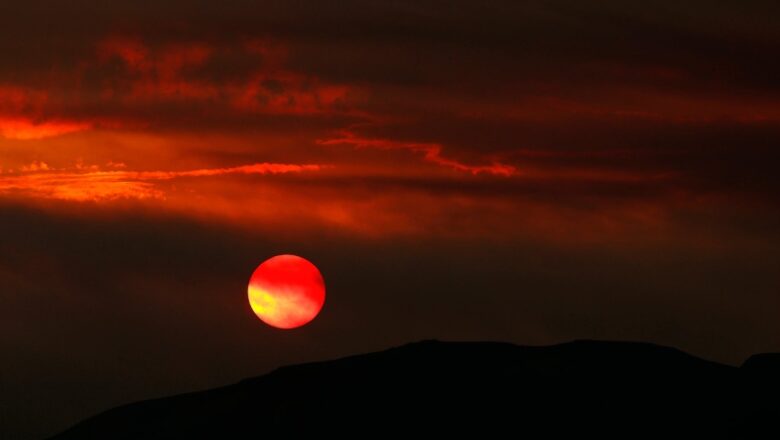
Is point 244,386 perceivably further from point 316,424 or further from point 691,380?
point 691,380

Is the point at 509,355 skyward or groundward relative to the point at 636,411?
skyward

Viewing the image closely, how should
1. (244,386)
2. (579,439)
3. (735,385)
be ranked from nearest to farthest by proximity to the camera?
1. (579,439)
2. (735,385)
3. (244,386)

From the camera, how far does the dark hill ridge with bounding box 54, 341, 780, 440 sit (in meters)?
86.2

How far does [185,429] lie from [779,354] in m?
40.6

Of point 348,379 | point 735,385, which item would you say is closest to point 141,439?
point 348,379

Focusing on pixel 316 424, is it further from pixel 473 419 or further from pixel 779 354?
pixel 779 354

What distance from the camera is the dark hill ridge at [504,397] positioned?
86188 millimetres

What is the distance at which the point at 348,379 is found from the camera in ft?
316

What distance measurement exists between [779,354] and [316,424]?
102ft

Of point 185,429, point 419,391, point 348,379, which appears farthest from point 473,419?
point 185,429

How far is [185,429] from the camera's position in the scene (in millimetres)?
97688

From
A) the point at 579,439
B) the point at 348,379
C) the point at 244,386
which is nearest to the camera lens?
the point at 579,439

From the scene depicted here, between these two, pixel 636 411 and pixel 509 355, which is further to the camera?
pixel 509 355

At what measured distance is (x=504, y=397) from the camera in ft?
292
